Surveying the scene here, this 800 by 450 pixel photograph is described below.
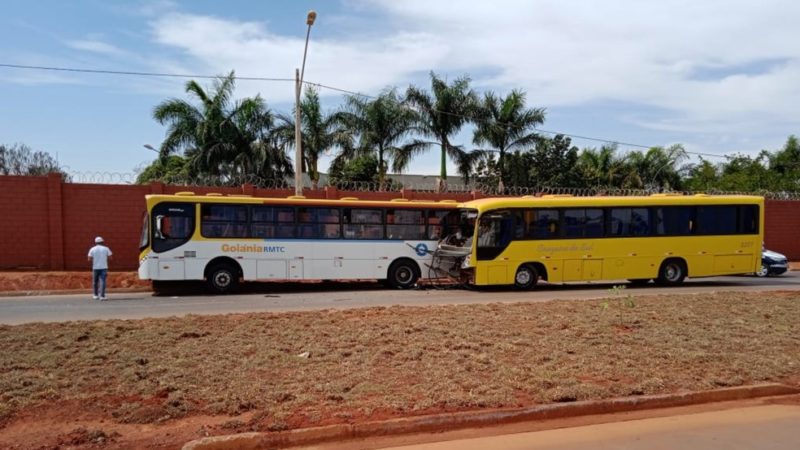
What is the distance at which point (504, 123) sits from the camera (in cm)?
3238

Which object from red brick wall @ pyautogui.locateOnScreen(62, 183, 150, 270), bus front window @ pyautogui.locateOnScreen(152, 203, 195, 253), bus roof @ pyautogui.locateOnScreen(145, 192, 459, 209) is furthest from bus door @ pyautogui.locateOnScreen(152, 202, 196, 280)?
red brick wall @ pyautogui.locateOnScreen(62, 183, 150, 270)

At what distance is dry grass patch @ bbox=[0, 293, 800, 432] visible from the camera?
5855 mm

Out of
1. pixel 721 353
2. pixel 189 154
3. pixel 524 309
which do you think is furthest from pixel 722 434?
pixel 189 154

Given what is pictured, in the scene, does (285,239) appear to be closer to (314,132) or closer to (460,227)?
(460,227)

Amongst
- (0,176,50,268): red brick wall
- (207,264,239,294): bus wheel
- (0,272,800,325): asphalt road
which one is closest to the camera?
(0,272,800,325): asphalt road

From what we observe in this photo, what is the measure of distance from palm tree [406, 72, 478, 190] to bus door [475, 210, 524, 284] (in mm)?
13769

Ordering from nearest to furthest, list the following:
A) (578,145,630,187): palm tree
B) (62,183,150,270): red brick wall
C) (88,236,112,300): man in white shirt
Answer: (88,236,112,300): man in white shirt → (62,183,150,270): red brick wall → (578,145,630,187): palm tree

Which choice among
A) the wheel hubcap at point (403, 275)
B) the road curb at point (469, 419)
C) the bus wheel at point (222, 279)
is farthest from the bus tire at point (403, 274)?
the road curb at point (469, 419)

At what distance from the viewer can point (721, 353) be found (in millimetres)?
8062

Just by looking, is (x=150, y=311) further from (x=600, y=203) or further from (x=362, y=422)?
(x=600, y=203)

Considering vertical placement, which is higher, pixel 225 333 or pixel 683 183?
pixel 683 183

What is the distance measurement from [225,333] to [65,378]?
2.69 meters

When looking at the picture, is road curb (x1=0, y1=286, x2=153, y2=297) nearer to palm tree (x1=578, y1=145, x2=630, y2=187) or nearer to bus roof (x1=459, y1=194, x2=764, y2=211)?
bus roof (x1=459, y1=194, x2=764, y2=211)

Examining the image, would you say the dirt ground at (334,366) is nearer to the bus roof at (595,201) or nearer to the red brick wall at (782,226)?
the bus roof at (595,201)
